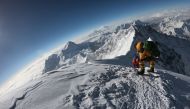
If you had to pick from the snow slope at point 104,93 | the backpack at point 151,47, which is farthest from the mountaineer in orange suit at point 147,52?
the snow slope at point 104,93

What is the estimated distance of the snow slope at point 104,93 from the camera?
11.4 meters

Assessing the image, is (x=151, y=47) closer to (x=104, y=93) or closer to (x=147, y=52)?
(x=147, y=52)

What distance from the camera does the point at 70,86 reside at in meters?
13.9

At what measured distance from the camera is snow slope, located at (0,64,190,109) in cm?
1138

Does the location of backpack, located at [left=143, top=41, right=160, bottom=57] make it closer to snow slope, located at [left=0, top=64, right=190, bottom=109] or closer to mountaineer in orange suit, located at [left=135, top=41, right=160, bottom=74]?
mountaineer in orange suit, located at [left=135, top=41, right=160, bottom=74]

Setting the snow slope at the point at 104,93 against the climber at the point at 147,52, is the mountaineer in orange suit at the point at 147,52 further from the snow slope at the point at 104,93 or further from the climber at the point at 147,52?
the snow slope at the point at 104,93

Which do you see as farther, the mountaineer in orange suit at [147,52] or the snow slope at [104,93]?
the mountaineer in orange suit at [147,52]

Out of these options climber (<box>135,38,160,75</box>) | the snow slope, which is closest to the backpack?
climber (<box>135,38,160,75</box>)

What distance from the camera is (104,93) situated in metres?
12.6

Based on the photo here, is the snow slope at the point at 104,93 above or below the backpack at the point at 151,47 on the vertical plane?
below

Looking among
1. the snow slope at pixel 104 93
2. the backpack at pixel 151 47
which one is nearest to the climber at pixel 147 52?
the backpack at pixel 151 47

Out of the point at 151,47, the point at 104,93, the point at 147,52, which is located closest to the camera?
the point at 104,93

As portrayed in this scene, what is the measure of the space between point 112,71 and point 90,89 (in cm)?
361

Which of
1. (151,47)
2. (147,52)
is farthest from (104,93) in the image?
(151,47)
